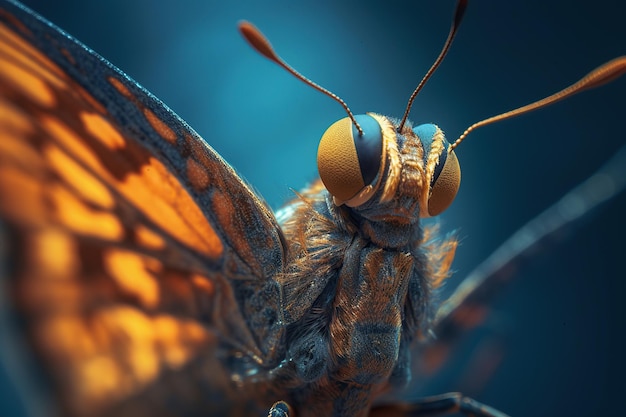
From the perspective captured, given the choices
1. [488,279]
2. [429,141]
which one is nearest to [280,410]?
[429,141]

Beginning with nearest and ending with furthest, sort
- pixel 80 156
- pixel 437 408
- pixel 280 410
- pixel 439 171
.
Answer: pixel 80 156, pixel 439 171, pixel 280 410, pixel 437 408

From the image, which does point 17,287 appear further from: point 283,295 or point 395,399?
point 395,399

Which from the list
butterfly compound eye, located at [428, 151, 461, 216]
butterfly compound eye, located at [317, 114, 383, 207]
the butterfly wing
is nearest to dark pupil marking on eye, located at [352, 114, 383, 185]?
butterfly compound eye, located at [317, 114, 383, 207]

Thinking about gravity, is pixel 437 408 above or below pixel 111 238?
below

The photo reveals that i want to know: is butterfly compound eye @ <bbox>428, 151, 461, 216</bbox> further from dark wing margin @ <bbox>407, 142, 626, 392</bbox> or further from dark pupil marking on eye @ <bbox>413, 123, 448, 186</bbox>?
dark wing margin @ <bbox>407, 142, 626, 392</bbox>

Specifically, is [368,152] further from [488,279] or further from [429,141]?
[488,279]

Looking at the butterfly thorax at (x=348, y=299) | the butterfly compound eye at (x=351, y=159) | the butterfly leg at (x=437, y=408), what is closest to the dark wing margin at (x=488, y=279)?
the butterfly leg at (x=437, y=408)

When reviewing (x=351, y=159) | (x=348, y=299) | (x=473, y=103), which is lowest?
(x=348, y=299)

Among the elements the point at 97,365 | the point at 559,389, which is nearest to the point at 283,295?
the point at 97,365
